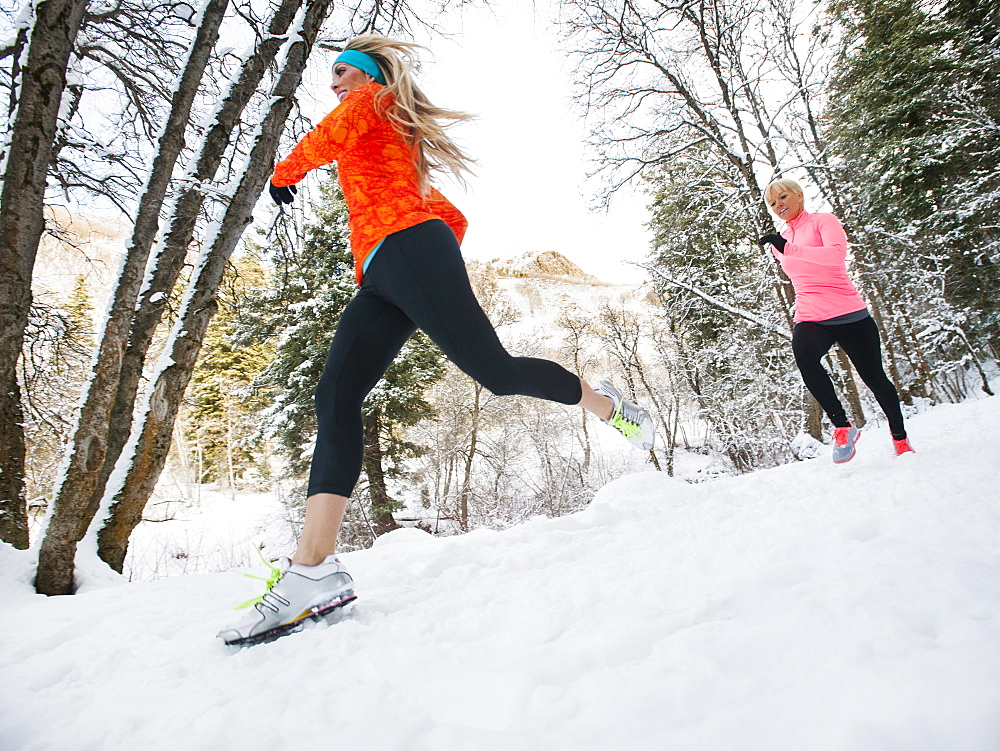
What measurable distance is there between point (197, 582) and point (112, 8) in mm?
4238

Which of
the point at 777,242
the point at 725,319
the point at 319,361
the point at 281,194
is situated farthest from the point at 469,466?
the point at 281,194

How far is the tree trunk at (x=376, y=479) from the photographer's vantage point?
10073mm

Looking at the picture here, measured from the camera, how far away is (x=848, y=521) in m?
1.36

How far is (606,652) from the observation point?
2.87 ft

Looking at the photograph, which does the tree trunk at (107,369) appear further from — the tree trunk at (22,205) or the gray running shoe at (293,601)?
the gray running shoe at (293,601)

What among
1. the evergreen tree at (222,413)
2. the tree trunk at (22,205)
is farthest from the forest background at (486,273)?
the evergreen tree at (222,413)

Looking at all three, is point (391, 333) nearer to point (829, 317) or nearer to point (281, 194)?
point (281, 194)

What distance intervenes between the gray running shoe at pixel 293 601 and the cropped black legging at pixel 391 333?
22cm

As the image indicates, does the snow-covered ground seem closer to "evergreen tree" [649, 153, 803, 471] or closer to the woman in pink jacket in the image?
the woman in pink jacket

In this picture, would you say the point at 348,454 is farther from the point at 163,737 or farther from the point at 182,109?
the point at 182,109

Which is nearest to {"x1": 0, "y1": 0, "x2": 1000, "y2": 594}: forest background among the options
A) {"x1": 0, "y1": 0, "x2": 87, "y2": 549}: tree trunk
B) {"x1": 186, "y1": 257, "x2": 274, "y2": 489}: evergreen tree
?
{"x1": 0, "y1": 0, "x2": 87, "y2": 549}: tree trunk

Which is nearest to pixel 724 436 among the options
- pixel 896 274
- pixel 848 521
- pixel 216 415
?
pixel 896 274

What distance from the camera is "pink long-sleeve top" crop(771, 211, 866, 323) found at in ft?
9.03

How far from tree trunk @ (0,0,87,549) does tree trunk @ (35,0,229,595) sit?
334 mm
